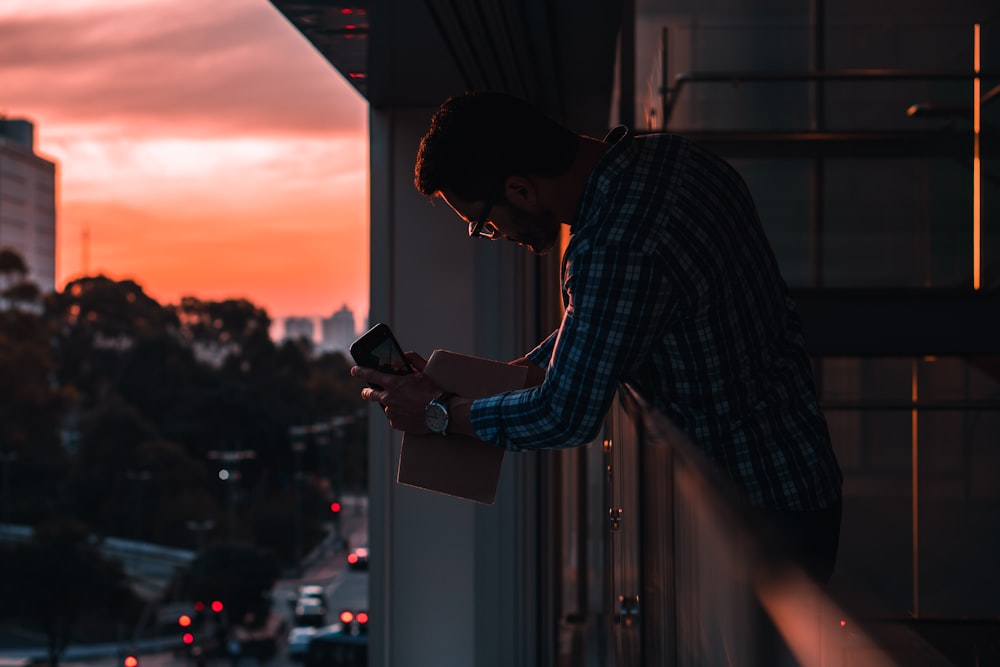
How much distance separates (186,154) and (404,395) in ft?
120

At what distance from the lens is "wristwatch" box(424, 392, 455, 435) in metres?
1.82

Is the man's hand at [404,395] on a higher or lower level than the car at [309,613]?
higher

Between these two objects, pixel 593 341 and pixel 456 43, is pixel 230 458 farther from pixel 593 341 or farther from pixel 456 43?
pixel 593 341

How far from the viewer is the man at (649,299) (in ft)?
4.99

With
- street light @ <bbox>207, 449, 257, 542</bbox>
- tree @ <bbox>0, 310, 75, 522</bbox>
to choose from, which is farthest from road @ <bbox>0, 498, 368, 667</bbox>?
tree @ <bbox>0, 310, 75, 522</bbox>

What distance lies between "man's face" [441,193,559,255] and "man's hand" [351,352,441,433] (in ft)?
0.94

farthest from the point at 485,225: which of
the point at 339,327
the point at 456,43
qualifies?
the point at 339,327

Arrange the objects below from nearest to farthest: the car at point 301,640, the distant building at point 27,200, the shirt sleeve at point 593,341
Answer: the shirt sleeve at point 593,341, the car at point 301,640, the distant building at point 27,200

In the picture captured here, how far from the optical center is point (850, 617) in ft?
2.00

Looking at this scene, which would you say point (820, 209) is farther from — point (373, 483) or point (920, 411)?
point (373, 483)

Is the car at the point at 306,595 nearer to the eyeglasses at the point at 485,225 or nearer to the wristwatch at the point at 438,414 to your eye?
the wristwatch at the point at 438,414

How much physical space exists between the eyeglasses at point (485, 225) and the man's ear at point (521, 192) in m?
0.03

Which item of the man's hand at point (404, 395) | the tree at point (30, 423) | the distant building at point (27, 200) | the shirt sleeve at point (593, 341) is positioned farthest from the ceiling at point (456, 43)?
the tree at point (30, 423)

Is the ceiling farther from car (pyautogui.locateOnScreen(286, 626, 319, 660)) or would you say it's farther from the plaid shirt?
car (pyautogui.locateOnScreen(286, 626, 319, 660))
